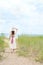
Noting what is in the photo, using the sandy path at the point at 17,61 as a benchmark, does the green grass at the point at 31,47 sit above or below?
above

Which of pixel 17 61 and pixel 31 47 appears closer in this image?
pixel 17 61

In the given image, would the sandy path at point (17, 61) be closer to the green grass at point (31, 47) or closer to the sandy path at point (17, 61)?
the sandy path at point (17, 61)

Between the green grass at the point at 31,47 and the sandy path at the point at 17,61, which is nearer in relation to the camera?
the sandy path at the point at 17,61

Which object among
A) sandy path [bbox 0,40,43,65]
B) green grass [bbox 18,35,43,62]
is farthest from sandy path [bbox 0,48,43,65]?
green grass [bbox 18,35,43,62]

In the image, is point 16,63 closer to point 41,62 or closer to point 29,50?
point 41,62

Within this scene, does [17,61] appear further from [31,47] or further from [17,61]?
[31,47]

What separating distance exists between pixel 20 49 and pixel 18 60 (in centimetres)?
331

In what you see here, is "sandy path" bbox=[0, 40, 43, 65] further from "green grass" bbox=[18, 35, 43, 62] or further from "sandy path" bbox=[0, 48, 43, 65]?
"green grass" bbox=[18, 35, 43, 62]

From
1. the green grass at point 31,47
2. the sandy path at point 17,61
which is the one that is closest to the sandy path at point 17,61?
the sandy path at point 17,61

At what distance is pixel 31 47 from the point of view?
21.3m

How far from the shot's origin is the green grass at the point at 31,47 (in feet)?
62.7

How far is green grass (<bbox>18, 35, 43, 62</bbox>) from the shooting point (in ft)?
62.7

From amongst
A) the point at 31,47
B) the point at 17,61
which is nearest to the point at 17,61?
the point at 17,61

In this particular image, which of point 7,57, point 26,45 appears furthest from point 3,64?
point 26,45
